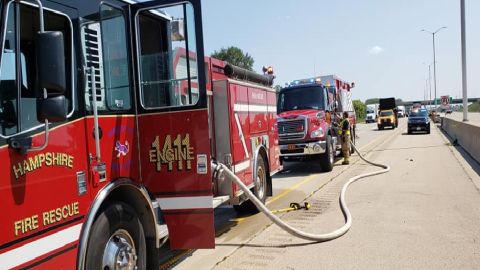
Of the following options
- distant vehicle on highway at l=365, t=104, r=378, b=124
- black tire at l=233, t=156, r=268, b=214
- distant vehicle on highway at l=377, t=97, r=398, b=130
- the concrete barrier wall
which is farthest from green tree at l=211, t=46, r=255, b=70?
black tire at l=233, t=156, r=268, b=214

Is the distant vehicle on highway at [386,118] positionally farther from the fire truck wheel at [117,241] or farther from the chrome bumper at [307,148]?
the fire truck wheel at [117,241]

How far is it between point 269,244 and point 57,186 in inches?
143

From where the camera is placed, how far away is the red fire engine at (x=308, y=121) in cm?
1391

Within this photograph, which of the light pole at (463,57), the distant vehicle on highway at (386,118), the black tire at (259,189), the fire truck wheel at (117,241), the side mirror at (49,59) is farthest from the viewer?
the distant vehicle on highway at (386,118)

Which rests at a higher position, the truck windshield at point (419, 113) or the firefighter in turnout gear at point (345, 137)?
the truck windshield at point (419, 113)

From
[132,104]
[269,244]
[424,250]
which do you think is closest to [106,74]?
[132,104]

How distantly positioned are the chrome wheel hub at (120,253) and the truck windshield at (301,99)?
36.8 ft

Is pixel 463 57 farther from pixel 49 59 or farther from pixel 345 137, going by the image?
pixel 49 59

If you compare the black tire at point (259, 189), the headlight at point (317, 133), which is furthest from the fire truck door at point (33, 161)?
the headlight at point (317, 133)

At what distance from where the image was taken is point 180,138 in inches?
183

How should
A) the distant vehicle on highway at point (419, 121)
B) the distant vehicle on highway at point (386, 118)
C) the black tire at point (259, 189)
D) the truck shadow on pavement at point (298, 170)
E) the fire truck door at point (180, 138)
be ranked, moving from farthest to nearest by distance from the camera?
1. the distant vehicle on highway at point (386, 118)
2. the distant vehicle on highway at point (419, 121)
3. the truck shadow on pavement at point (298, 170)
4. the black tire at point (259, 189)
5. the fire truck door at point (180, 138)

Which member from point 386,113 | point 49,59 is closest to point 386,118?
point 386,113

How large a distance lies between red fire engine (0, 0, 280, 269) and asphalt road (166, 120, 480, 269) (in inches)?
56.0

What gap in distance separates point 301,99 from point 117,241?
1157cm
